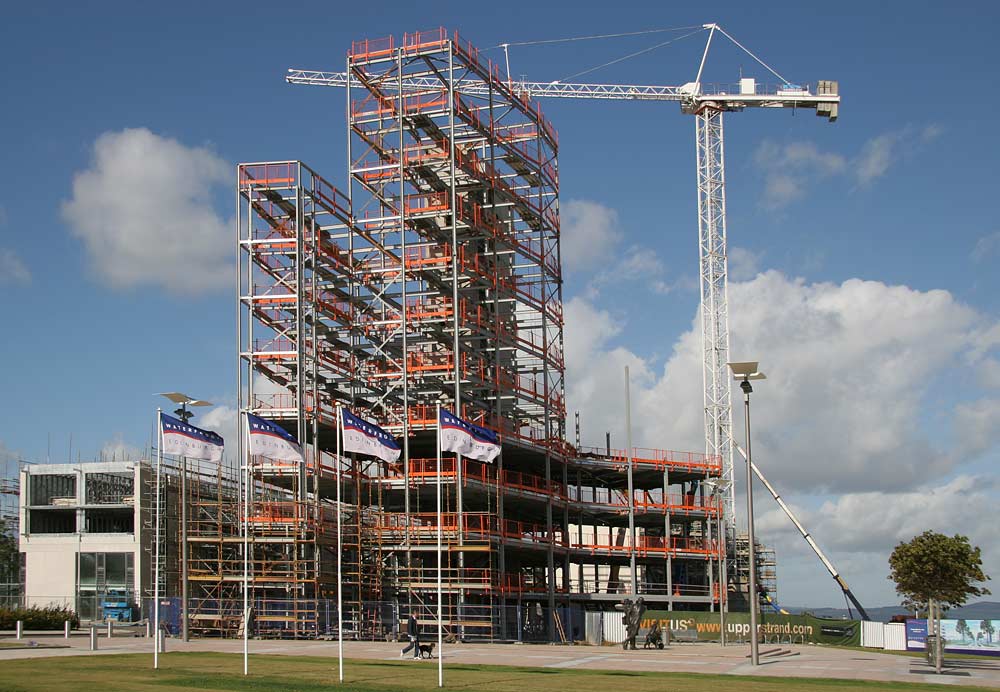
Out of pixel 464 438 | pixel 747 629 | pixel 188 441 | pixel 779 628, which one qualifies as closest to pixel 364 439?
pixel 464 438

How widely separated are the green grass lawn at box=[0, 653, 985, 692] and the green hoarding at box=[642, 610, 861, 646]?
26.8m

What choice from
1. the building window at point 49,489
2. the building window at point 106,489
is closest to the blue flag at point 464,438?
the building window at point 106,489

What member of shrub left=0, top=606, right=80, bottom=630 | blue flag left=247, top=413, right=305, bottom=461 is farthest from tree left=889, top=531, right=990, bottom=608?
shrub left=0, top=606, right=80, bottom=630

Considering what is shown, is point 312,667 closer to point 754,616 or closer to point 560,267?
point 754,616

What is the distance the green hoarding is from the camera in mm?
61656

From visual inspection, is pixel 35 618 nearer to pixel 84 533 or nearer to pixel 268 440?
pixel 84 533

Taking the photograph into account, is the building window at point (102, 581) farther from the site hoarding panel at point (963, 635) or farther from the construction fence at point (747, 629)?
the site hoarding panel at point (963, 635)

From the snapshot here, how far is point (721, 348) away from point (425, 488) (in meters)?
43.3

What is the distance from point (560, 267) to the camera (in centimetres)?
8069

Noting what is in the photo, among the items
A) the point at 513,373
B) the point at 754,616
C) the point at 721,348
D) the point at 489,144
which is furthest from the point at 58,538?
the point at 721,348

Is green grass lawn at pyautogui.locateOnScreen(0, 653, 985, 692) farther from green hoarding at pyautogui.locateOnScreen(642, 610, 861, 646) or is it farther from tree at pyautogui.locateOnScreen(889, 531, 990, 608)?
green hoarding at pyautogui.locateOnScreen(642, 610, 861, 646)

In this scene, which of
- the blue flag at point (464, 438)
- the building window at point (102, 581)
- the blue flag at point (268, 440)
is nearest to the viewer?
the blue flag at point (464, 438)

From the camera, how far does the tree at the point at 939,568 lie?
139 feet

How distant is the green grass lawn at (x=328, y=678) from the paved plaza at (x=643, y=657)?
2.02m
